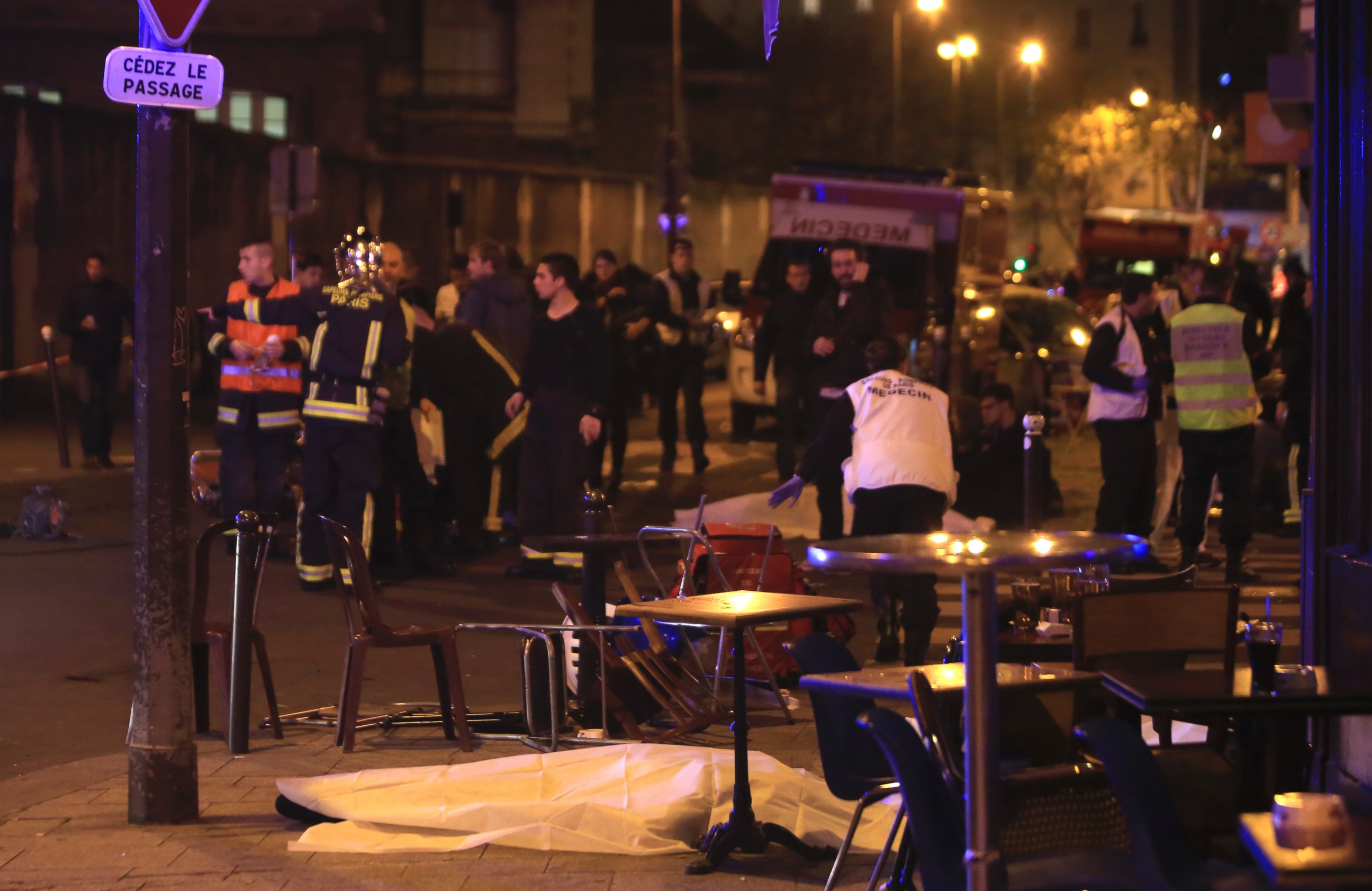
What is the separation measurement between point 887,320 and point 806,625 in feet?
13.8

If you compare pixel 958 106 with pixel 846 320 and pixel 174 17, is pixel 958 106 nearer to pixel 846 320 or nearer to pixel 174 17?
pixel 846 320

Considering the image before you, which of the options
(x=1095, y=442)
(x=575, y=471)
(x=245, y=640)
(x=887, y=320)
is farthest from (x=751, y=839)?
(x=1095, y=442)

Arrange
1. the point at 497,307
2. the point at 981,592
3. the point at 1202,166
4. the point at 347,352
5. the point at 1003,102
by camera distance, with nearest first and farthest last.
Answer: the point at 981,592 < the point at 347,352 < the point at 497,307 < the point at 1202,166 < the point at 1003,102

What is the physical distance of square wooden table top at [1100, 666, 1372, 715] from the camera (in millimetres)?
4383

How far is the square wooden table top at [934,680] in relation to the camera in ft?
15.8

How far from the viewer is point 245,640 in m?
7.23

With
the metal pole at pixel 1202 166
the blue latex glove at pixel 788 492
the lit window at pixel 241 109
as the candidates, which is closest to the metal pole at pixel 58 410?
the blue latex glove at pixel 788 492

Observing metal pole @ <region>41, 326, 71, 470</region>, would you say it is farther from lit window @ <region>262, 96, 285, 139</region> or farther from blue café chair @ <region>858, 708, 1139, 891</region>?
lit window @ <region>262, 96, 285, 139</region>

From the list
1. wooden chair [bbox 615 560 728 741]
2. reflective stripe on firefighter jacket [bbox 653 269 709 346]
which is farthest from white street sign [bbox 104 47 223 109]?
reflective stripe on firefighter jacket [bbox 653 269 709 346]

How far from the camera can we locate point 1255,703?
174 inches

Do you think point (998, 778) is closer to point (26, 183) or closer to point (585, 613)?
point (585, 613)

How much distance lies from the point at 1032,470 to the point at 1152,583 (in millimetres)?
3609

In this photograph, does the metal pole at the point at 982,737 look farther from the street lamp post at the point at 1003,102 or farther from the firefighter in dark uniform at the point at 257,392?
the street lamp post at the point at 1003,102

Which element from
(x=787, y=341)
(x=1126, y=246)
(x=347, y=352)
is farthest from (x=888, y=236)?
(x=1126, y=246)
